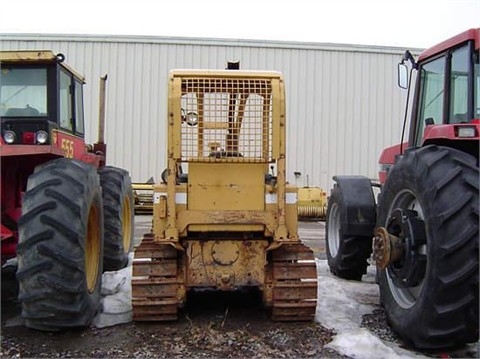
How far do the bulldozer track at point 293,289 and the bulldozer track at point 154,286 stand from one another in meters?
0.82

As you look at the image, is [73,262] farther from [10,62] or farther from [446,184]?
[446,184]

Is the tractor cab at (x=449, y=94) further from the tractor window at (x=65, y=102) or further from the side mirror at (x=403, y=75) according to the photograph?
the tractor window at (x=65, y=102)

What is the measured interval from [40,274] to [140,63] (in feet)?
41.9

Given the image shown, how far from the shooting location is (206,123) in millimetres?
4453

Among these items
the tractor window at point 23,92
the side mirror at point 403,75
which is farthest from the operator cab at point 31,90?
the side mirror at point 403,75

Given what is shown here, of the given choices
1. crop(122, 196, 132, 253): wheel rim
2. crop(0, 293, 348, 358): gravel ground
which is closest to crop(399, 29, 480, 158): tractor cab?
crop(0, 293, 348, 358): gravel ground

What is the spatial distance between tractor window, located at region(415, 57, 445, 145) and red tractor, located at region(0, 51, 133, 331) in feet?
10.4

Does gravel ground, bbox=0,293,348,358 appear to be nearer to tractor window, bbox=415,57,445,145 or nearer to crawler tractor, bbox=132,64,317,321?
crawler tractor, bbox=132,64,317,321

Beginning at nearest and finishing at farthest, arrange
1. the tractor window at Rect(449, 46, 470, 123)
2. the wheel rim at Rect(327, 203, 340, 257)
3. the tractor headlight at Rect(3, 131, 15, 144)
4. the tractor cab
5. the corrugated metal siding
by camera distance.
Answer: the tractor cab < the tractor window at Rect(449, 46, 470, 123) < the tractor headlight at Rect(3, 131, 15, 144) < the wheel rim at Rect(327, 203, 340, 257) < the corrugated metal siding

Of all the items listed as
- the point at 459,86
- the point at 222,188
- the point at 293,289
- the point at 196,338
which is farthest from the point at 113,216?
the point at 459,86

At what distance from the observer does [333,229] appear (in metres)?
6.95

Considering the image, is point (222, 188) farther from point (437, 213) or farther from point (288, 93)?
point (288, 93)

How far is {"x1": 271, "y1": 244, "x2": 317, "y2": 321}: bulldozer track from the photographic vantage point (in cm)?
439

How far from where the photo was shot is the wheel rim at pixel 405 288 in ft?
13.5
